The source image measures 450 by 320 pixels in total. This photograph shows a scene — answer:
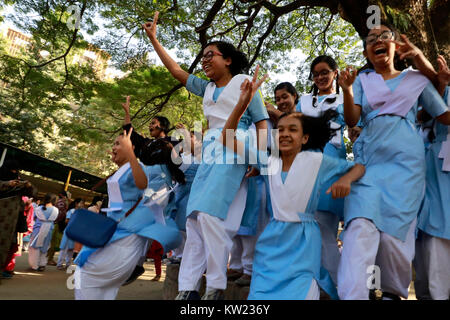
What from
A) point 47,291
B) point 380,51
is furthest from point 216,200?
point 47,291

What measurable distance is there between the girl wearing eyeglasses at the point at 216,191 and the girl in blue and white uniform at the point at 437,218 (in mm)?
1192

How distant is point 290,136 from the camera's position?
243 cm

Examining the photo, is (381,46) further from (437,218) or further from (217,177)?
(217,177)

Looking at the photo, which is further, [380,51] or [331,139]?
[331,139]

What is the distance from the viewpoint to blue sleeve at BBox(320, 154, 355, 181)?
2.34 meters

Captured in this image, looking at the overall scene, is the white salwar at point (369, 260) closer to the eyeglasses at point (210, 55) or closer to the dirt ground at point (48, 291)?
the eyeglasses at point (210, 55)

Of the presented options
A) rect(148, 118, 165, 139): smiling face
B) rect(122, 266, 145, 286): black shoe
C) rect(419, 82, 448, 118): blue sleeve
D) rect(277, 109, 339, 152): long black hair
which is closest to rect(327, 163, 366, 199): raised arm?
rect(277, 109, 339, 152): long black hair

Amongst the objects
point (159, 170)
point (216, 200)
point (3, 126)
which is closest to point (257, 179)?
point (216, 200)

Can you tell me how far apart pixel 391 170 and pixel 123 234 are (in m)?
1.96

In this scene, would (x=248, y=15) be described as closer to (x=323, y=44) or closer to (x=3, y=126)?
(x=323, y=44)

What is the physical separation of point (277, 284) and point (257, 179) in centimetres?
101

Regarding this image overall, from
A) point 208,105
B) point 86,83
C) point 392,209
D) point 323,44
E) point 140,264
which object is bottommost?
point 140,264

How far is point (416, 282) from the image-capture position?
2441mm

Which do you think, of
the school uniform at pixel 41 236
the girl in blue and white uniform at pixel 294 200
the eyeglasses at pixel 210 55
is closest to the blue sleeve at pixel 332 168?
the girl in blue and white uniform at pixel 294 200
